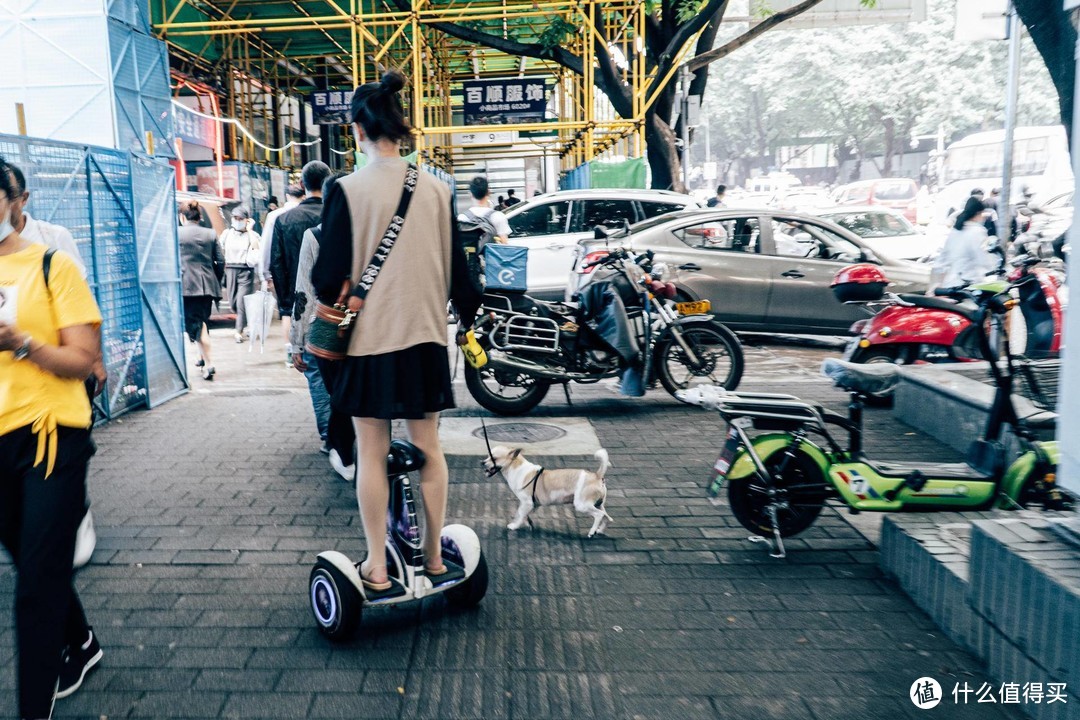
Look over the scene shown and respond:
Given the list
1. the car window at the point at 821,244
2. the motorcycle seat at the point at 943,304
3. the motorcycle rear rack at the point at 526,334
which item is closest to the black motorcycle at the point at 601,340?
the motorcycle rear rack at the point at 526,334

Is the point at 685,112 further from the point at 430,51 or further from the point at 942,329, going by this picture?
the point at 942,329

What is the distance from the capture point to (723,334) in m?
7.75

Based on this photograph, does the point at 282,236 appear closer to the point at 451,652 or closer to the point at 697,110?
the point at 451,652

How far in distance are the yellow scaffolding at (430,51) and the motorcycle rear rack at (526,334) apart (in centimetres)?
755

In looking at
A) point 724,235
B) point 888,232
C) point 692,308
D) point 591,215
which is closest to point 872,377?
point 692,308

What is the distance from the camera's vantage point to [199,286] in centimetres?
959

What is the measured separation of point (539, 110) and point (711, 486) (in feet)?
48.8

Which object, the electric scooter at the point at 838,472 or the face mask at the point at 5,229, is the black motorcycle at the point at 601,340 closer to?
the electric scooter at the point at 838,472

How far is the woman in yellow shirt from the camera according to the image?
8.90 feet

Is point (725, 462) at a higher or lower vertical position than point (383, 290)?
lower

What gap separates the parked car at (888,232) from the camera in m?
16.2

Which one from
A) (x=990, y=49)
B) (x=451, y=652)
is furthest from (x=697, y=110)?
(x=990, y=49)

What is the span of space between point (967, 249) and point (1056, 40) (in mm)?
2168

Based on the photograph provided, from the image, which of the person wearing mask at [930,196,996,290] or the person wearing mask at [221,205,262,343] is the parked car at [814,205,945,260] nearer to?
the person wearing mask at [930,196,996,290]
